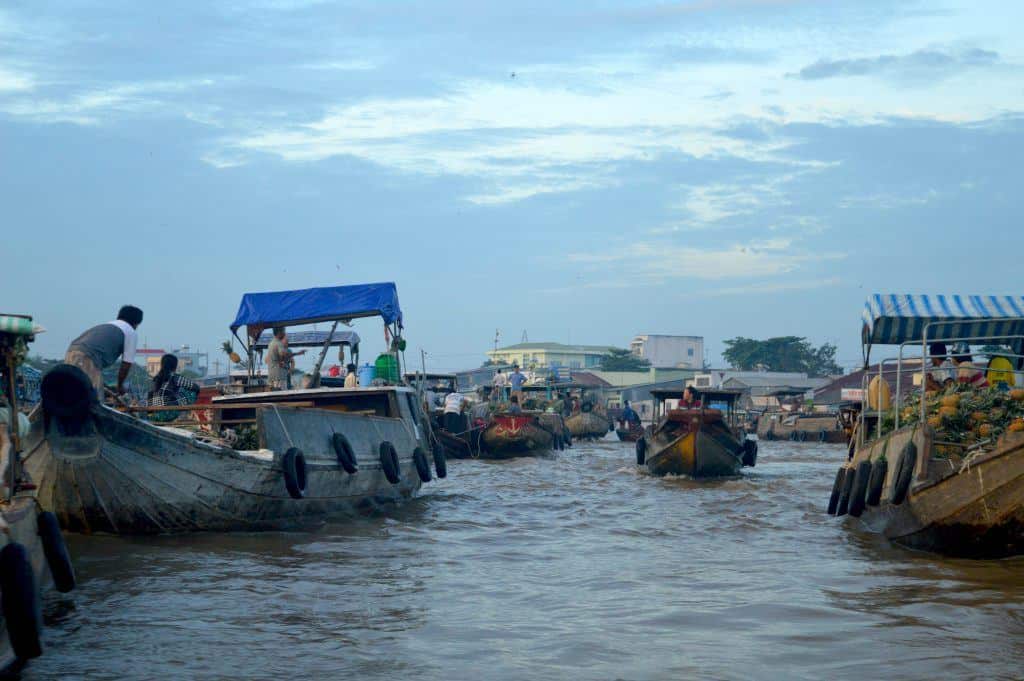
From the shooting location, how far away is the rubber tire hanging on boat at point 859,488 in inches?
419

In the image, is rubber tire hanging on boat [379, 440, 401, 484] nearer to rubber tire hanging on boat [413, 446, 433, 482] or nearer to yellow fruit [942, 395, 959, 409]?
rubber tire hanging on boat [413, 446, 433, 482]

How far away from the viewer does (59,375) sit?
25.1 feet

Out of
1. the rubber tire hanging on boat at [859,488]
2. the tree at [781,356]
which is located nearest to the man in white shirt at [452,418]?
the rubber tire hanging on boat at [859,488]

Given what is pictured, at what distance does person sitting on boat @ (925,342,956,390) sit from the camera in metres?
10.6

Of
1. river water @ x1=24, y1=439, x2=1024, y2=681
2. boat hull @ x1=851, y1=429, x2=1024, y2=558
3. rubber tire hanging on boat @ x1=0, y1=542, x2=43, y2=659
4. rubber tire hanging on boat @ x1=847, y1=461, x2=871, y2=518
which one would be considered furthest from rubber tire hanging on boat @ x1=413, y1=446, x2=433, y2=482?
rubber tire hanging on boat @ x1=0, y1=542, x2=43, y2=659

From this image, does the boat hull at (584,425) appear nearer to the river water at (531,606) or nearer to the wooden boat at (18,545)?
the river water at (531,606)

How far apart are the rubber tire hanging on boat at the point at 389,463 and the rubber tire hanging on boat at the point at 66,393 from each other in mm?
4590

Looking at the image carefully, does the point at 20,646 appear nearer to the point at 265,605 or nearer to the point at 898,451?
the point at 265,605

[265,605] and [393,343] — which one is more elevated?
[393,343]

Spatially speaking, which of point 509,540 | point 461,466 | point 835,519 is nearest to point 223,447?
point 509,540

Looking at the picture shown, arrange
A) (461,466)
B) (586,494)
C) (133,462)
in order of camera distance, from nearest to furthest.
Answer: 1. (133,462)
2. (586,494)
3. (461,466)

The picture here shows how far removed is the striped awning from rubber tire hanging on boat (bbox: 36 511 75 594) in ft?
31.5

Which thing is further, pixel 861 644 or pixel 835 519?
pixel 835 519

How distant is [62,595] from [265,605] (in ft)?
4.16
